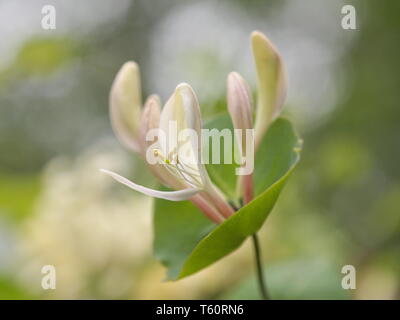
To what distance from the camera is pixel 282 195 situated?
1.32m

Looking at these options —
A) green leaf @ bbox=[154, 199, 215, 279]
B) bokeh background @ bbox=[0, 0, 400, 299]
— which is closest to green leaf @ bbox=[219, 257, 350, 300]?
bokeh background @ bbox=[0, 0, 400, 299]

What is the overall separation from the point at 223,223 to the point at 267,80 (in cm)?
15

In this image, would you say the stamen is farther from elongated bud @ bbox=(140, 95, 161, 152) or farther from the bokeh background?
the bokeh background

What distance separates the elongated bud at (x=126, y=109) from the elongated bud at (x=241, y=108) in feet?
0.40

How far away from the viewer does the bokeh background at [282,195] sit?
0.98m

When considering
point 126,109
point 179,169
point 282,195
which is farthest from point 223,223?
point 282,195

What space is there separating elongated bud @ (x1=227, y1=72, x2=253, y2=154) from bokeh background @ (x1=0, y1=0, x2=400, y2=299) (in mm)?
258

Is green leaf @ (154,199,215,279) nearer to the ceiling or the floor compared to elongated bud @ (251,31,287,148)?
nearer to the floor

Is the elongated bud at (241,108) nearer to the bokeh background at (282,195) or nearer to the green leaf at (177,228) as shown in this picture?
the green leaf at (177,228)

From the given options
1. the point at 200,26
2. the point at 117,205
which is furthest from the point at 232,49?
the point at 117,205

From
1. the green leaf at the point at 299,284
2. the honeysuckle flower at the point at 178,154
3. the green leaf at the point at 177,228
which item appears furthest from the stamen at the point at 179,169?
the green leaf at the point at 299,284

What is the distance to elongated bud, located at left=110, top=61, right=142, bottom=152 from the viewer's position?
564 millimetres

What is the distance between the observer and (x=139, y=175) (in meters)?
1.36
